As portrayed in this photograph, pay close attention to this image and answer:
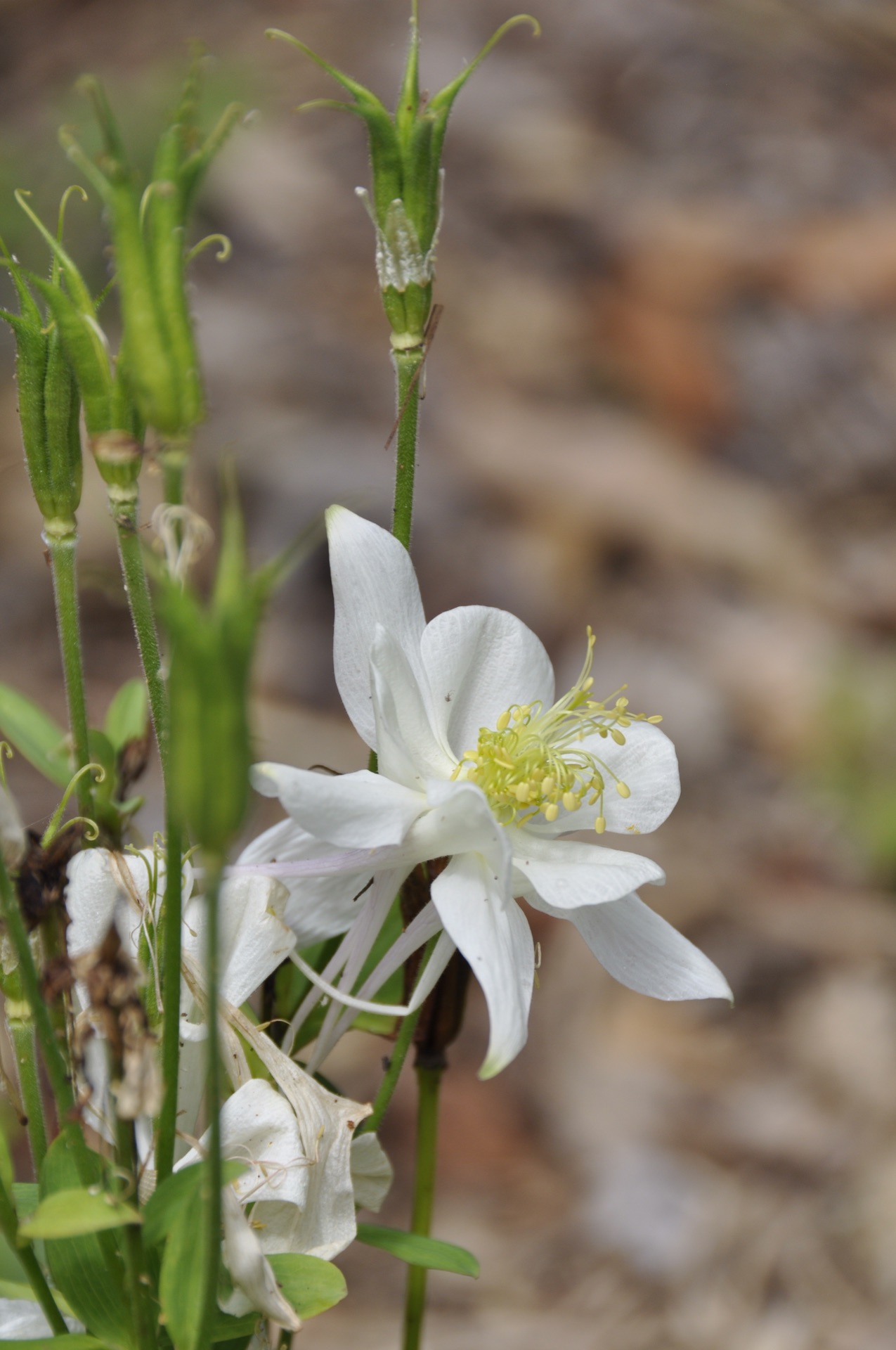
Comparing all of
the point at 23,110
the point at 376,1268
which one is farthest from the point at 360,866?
the point at 23,110

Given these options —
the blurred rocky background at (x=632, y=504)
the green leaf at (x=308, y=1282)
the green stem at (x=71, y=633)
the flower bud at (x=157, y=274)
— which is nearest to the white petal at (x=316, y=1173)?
the green leaf at (x=308, y=1282)

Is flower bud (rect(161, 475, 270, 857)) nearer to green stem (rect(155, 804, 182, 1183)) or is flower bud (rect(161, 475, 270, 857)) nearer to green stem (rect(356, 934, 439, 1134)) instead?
green stem (rect(155, 804, 182, 1183))

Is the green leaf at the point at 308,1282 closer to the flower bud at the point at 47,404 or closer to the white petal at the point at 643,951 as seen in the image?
the white petal at the point at 643,951

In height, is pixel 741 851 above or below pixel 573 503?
below

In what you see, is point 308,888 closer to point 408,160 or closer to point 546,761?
point 546,761

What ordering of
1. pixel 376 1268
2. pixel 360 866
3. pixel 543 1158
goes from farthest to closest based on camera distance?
1. pixel 543 1158
2. pixel 376 1268
3. pixel 360 866

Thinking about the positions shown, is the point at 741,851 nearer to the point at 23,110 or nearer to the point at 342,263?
the point at 342,263
